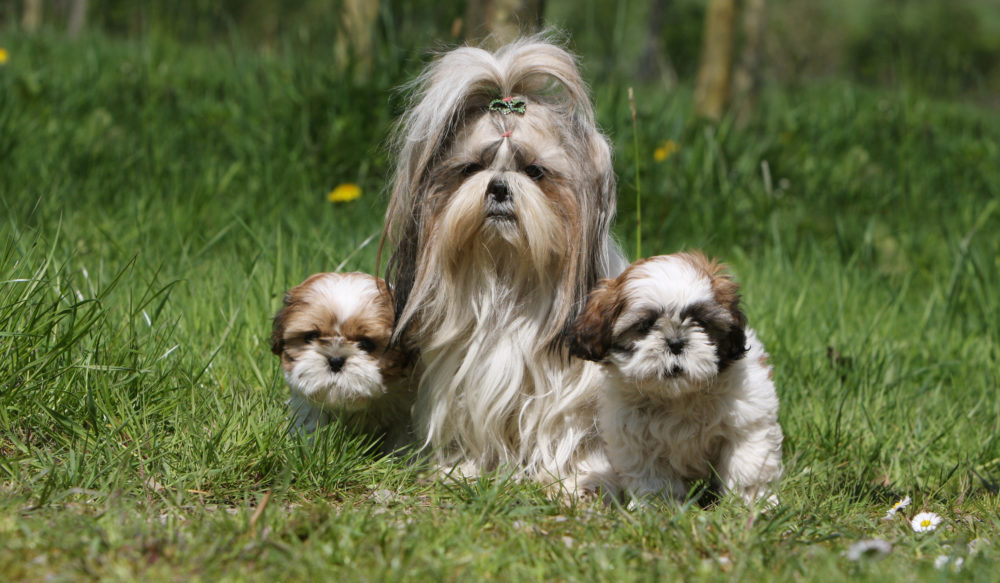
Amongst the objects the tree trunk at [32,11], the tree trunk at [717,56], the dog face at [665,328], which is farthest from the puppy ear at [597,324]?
the tree trunk at [32,11]

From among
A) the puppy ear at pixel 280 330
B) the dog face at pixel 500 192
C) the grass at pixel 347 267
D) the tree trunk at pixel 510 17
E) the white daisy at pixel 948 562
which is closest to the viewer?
the white daisy at pixel 948 562

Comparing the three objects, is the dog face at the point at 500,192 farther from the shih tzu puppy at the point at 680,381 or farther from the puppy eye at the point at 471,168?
the shih tzu puppy at the point at 680,381

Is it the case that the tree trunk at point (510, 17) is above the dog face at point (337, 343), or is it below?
above

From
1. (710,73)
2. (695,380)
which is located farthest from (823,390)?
(710,73)

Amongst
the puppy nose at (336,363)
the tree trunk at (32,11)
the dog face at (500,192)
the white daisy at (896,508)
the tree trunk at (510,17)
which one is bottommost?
the white daisy at (896,508)

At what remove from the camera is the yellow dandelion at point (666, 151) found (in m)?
6.13

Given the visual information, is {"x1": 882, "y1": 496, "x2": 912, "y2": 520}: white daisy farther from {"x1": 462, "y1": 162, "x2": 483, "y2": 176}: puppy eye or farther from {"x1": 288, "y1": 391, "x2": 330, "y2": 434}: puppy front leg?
{"x1": 288, "y1": 391, "x2": 330, "y2": 434}: puppy front leg

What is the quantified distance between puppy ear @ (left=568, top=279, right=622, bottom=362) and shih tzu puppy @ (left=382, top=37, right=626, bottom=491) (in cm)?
18

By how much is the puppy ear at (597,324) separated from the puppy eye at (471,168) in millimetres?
612

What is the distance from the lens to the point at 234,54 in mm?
7363

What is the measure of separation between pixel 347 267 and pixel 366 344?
1229 millimetres

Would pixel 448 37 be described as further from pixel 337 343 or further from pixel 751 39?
pixel 751 39

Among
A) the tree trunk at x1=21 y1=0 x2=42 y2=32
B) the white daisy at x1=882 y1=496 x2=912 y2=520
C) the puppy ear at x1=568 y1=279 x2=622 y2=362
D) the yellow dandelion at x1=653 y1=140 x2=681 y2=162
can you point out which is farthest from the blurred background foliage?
the white daisy at x1=882 y1=496 x2=912 y2=520

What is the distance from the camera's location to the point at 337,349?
11.2ft
